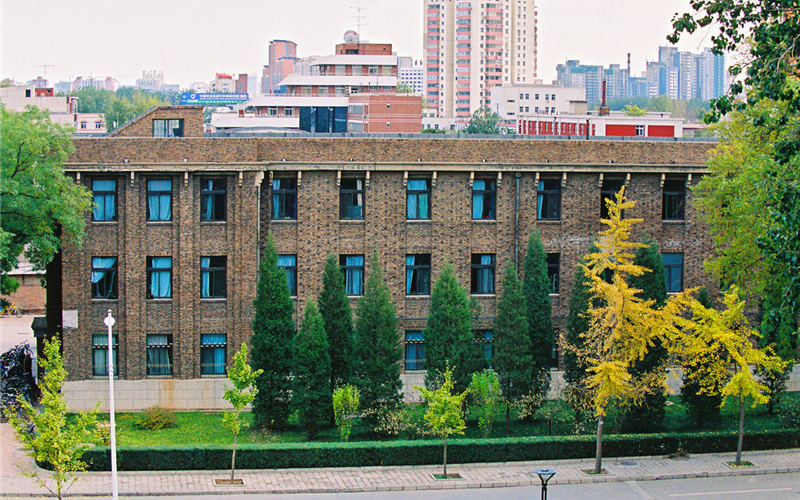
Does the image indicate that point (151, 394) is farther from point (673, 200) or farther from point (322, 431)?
point (673, 200)

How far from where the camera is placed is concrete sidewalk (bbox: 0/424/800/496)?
3025cm

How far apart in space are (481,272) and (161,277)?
12.4 meters

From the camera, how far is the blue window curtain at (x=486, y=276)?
4100 cm

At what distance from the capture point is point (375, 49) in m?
153

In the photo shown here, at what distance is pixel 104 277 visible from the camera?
128 feet

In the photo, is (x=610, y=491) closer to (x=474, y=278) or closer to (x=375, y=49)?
(x=474, y=278)

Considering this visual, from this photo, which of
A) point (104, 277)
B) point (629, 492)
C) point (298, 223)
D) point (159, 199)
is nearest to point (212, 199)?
point (159, 199)

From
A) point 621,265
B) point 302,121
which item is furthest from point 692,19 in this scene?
point 302,121

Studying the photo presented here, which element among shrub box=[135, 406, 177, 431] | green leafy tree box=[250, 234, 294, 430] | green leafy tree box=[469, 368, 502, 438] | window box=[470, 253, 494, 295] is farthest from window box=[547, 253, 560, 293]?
shrub box=[135, 406, 177, 431]

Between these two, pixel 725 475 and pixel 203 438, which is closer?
pixel 725 475

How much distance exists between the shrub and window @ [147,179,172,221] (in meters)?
7.25

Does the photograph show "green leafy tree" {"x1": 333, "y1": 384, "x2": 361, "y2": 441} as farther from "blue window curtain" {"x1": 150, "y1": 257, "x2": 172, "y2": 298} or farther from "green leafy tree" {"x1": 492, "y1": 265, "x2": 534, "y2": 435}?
"blue window curtain" {"x1": 150, "y1": 257, "x2": 172, "y2": 298}

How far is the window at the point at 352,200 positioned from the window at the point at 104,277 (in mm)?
8810

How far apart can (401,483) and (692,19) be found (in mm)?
16601
